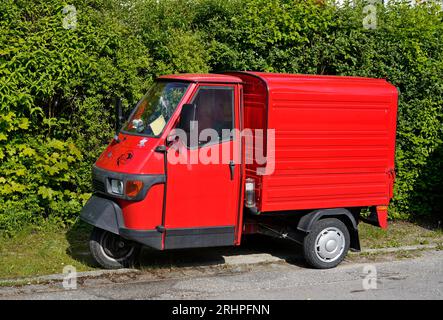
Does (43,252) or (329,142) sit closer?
(329,142)

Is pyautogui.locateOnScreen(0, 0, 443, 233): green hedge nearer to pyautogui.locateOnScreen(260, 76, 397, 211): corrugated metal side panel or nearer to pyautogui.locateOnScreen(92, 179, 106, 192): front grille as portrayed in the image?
pyautogui.locateOnScreen(92, 179, 106, 192): front grille

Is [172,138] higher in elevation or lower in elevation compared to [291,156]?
higher

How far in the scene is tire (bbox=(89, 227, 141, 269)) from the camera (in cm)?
798

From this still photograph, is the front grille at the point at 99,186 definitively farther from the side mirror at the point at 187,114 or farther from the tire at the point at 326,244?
the tire at the point at 326,244

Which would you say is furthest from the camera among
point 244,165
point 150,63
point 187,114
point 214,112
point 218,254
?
point 150,63

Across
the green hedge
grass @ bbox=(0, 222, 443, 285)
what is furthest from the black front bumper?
the green hedge

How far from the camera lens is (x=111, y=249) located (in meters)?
8.05

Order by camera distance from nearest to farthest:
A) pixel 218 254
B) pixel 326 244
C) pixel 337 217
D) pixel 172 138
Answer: pixel 172 138 < pixel 326 244 < pixel 337 217 < pixel 218 254

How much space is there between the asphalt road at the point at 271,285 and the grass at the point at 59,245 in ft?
1.94

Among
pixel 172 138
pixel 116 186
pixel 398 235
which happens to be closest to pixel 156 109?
pixel 172 138

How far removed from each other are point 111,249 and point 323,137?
2.86 m

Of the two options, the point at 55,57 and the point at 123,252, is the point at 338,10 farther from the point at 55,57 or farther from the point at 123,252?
the point at 123,252

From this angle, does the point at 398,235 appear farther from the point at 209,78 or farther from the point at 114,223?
the point at 114,223

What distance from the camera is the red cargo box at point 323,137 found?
25.8 feet
